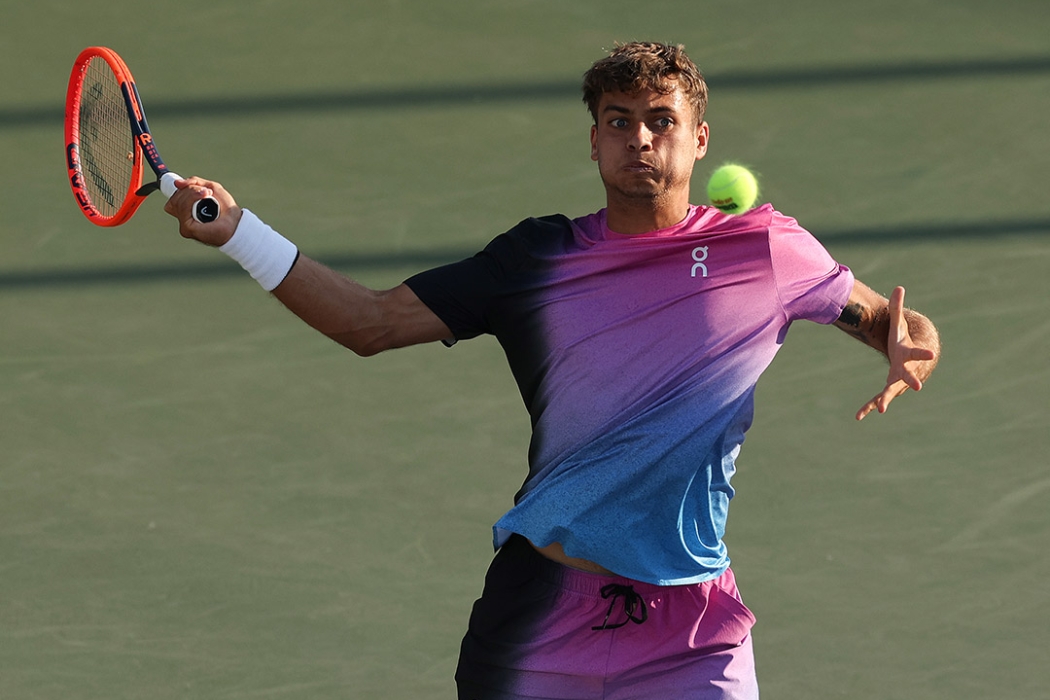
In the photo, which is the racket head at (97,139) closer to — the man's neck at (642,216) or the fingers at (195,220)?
the fingers at (195,220)

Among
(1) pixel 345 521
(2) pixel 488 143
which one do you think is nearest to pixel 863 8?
(2) pixel 488 143

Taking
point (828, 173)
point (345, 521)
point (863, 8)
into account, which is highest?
point (863, 8)

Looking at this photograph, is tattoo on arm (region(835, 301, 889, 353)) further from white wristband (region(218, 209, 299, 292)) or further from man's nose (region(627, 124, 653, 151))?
white wristband (region(218, 209, 299, 292))

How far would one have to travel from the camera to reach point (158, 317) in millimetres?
7391

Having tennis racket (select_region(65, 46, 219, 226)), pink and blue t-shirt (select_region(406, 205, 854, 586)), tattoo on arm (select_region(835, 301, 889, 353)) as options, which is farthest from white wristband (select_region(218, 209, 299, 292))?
tattoo on arm (select_region(835, 301, 889, 353))

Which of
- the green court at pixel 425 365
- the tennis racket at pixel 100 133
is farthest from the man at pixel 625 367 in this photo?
the green court at pixel 425 365

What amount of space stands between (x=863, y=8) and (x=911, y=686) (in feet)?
16.6

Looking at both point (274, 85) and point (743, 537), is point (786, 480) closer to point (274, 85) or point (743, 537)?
point (743, 537)

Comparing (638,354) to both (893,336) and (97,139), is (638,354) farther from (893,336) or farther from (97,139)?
(97,139)

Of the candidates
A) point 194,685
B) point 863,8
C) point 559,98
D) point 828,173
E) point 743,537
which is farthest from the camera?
point 863,8

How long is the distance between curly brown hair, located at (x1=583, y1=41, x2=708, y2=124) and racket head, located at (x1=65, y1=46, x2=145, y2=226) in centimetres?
131

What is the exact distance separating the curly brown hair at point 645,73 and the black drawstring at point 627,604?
115cm

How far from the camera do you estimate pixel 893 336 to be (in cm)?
426

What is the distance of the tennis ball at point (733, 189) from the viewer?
14.8 feet
